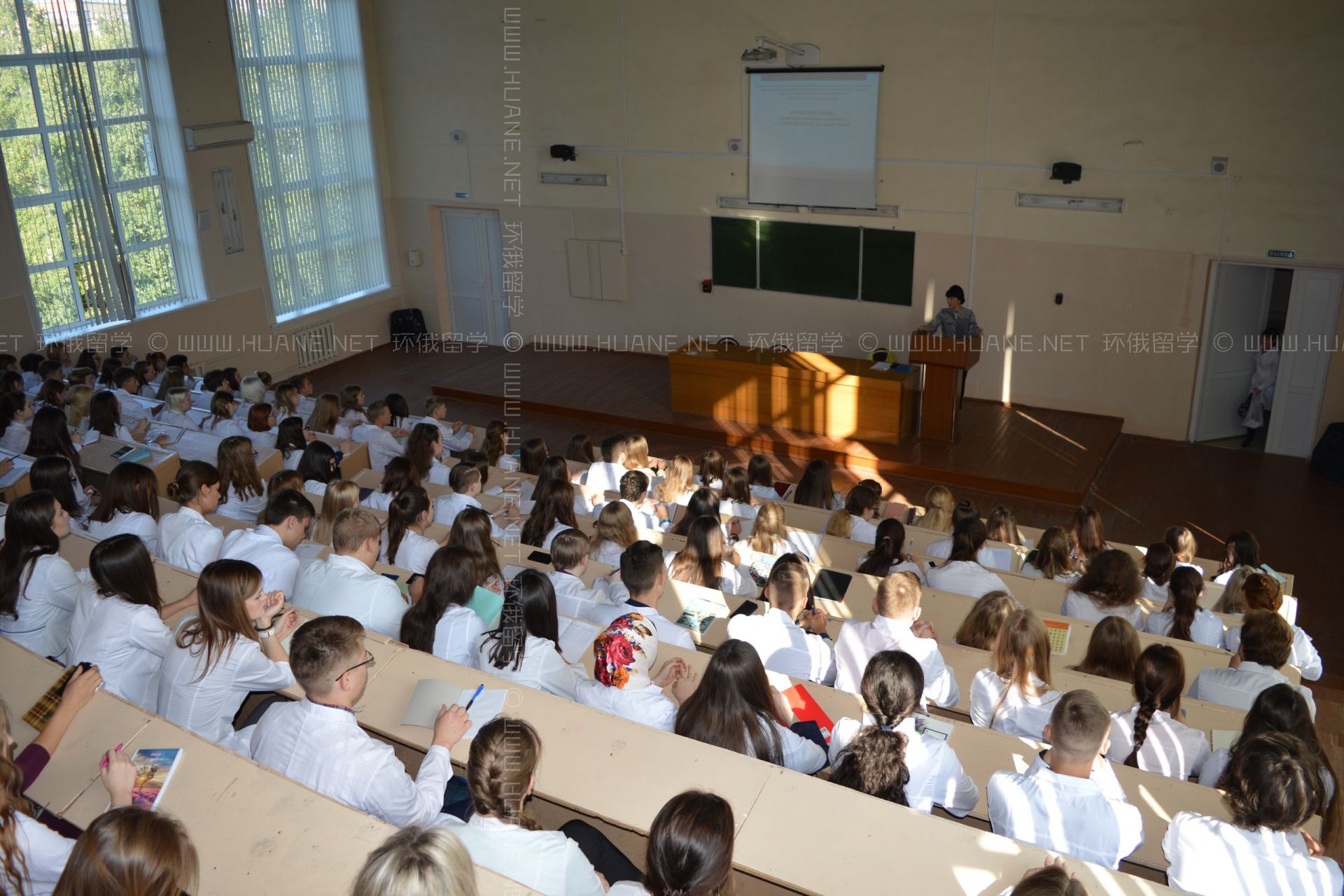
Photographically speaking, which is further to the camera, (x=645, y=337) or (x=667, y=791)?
(x=645, y=337)

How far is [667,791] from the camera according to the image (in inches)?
127

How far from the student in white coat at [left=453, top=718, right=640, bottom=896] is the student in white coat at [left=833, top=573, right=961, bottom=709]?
180 centimetres

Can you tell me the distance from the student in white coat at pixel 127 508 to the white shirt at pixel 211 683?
1.98 meters

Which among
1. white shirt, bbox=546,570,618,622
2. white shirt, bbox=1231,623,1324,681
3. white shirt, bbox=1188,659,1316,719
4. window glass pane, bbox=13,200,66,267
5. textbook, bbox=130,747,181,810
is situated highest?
window glass pane, bbox=13,200,66,267

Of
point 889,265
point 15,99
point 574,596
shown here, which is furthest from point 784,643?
point 15,99

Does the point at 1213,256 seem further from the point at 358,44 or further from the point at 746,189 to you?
the point at 358,44

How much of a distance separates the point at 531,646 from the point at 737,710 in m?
0.94

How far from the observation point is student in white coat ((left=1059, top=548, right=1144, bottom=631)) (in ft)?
16.9

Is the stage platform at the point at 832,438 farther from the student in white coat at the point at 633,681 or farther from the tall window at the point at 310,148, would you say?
the student in white coat at the point at 633,681

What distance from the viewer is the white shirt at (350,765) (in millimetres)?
3236

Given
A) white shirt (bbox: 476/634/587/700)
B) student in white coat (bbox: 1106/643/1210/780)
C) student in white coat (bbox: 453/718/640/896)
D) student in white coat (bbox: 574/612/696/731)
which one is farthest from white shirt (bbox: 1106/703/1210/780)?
student in white coat (bbox: 453/718/640/896)

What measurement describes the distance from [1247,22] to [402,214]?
1055 centimetres

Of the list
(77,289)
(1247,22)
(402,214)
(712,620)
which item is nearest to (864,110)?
(1247,22)

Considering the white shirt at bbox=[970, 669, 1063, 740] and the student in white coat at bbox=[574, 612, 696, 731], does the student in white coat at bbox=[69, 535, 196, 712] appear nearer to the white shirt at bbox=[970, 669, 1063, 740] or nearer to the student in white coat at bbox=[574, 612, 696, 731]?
the student in white coat at bbox=[574, 612, 696, 731]
